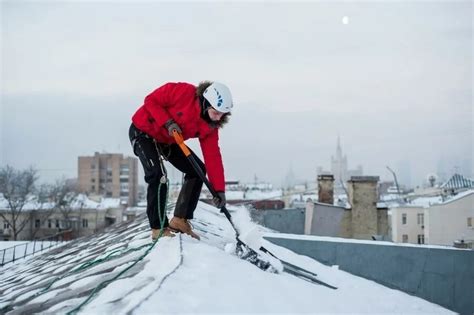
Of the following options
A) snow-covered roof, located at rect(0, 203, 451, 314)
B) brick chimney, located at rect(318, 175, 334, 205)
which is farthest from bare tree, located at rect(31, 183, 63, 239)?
snow-covered roof, located at rect(0, 203, 451, 314)

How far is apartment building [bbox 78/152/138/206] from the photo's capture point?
79.1 metres

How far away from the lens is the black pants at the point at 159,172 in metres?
4.43

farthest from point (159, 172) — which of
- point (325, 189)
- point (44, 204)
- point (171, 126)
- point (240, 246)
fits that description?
point (44, 204)

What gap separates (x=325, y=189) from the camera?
15125 mm

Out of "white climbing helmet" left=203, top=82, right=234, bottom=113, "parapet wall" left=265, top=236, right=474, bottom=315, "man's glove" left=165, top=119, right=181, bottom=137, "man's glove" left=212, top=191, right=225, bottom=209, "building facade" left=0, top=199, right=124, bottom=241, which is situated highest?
"white climbing helmet" left=203, top=82, right=234, bottom=113

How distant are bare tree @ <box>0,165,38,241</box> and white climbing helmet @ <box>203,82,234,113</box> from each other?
35.6 m

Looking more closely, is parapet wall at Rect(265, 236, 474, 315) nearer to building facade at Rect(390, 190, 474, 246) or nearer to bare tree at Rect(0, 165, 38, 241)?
building facade at Rect(390, 190, 474, 246)

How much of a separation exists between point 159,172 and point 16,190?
3983 cm

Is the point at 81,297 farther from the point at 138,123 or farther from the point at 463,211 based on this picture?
the point at 463,211

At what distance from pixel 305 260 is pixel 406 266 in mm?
1309

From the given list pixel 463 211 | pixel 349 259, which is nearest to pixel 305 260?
pixel 349 259

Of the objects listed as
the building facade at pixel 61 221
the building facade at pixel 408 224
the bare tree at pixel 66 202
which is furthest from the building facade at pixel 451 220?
the bare tree at pixel 66 202

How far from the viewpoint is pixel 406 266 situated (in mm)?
6168

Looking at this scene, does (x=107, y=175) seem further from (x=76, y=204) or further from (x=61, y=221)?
(x=61, y=221)
